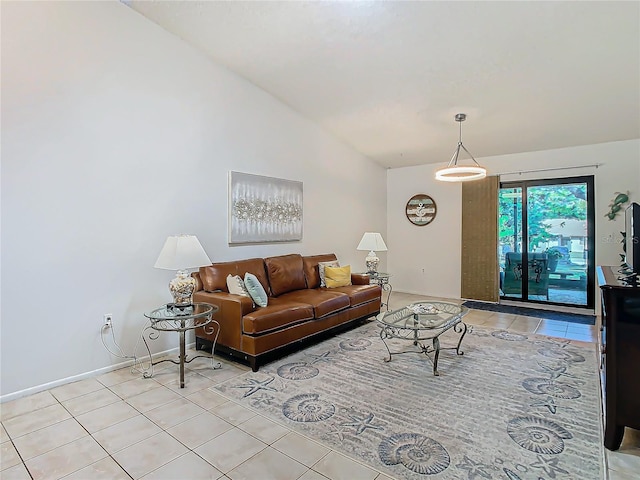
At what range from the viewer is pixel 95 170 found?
10.4ft

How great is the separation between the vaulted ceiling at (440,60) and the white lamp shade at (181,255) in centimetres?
211

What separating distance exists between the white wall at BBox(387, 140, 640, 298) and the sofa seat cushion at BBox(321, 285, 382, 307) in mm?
2211

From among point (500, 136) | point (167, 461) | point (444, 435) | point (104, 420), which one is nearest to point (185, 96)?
point (104, 420)

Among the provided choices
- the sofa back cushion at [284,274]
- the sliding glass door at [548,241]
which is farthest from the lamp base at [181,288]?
the sliding glass door at [548,241]

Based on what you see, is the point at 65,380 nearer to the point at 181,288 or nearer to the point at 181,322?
the point at 181,322

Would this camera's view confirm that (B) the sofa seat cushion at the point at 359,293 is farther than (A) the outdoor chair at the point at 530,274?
No

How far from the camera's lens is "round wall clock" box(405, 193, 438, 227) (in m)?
6.82

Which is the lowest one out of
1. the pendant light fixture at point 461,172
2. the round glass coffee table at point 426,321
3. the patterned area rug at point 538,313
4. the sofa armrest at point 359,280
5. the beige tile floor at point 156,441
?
the beige tile floor at point 156,441

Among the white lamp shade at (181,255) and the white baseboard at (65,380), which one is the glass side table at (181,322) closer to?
the white baseboard at (65,380)

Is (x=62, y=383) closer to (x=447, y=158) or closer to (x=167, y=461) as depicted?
(x=167, y=461)

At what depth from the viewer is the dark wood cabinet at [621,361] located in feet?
6.64

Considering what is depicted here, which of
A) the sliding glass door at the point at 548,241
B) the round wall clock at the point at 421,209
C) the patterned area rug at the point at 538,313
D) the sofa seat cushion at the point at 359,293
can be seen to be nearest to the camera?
the sofa seat cushion at the point at 359,293

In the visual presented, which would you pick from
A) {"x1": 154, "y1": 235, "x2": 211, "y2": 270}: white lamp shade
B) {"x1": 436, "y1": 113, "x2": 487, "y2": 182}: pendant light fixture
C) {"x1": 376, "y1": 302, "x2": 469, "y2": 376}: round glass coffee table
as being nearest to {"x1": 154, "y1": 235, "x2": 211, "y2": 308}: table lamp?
{"x1": 154, "y1": 235, "x2": 211, "y2": 270}: white lamp shade

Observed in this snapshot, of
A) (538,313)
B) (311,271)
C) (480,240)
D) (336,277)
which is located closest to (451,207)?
(480,240)
